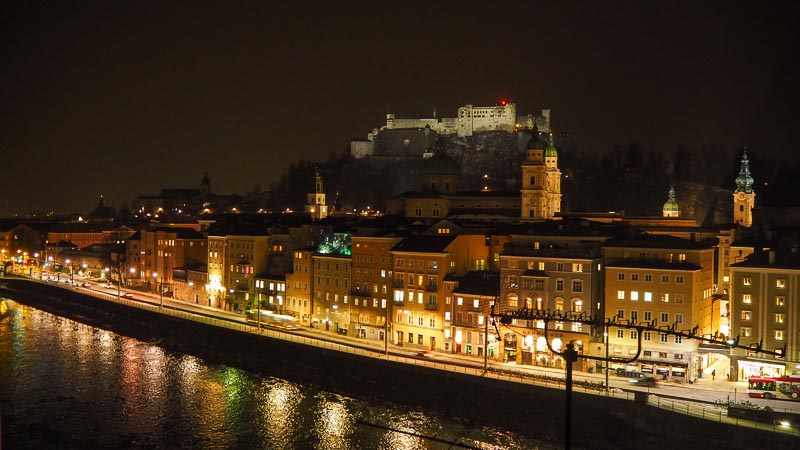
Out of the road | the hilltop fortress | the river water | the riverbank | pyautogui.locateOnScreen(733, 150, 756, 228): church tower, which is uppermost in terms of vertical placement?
the hilltop fortress

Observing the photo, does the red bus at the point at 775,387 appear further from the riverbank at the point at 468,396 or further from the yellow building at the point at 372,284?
the yellow building at the point at 372,284

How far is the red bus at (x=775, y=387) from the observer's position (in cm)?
2436

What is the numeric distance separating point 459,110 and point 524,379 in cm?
6799

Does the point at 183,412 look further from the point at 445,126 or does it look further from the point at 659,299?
the point at 445,126

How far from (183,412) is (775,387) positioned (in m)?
20.6

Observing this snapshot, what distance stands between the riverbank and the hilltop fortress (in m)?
54.5

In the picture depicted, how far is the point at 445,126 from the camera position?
3647 inches

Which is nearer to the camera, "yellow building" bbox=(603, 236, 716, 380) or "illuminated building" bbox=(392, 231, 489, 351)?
"yellow building" bbox=(603, 236, 716, 380)

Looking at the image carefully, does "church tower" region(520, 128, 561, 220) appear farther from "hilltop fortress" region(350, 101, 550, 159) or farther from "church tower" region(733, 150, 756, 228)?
"hilltop fortress" region(350, 101, 550, 159)

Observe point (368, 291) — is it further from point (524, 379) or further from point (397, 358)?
point (524, 379)

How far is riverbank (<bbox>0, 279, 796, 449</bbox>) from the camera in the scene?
22922 millimetres

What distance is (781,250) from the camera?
98.9 feet

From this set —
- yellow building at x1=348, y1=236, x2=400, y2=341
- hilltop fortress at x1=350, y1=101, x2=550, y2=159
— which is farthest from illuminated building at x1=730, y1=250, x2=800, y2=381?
hilltop fortress at x1=350, y1=101, x2=550, y2=159

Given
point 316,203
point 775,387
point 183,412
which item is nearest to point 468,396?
point 775,387
